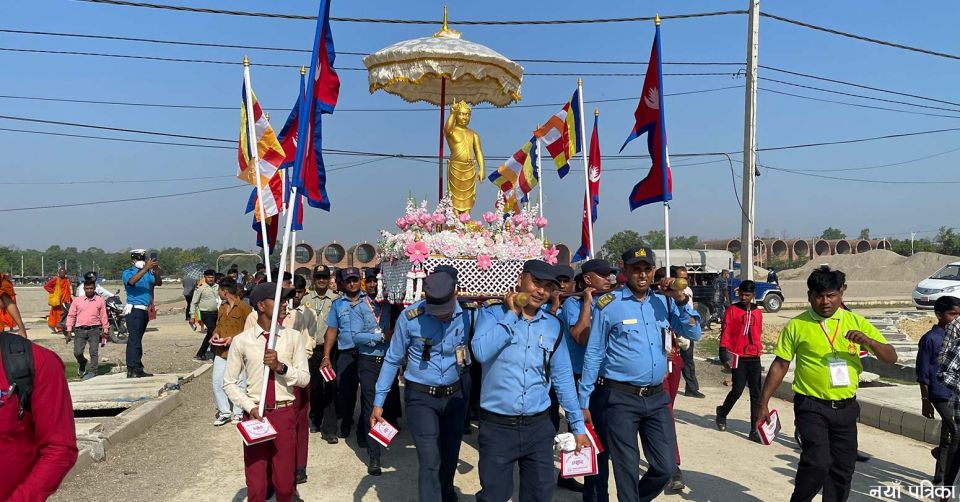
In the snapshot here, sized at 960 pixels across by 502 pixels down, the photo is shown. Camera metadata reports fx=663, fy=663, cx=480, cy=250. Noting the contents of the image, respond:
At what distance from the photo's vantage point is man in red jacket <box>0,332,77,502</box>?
7.77 ft

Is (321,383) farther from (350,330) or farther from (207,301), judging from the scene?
(207,301)

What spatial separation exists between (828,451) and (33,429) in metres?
4.43

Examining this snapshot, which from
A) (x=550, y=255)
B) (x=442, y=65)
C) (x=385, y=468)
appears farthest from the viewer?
(x=442, y=65)

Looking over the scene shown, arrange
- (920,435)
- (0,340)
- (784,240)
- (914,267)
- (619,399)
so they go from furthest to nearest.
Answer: (784,240)
(914,267)
(920,435)
(619,399)
(0,340)

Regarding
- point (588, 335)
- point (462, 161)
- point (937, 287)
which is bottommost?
point (937, 287)

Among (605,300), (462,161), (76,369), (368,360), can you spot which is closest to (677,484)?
(605,300)

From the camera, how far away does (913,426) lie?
24.6 feet

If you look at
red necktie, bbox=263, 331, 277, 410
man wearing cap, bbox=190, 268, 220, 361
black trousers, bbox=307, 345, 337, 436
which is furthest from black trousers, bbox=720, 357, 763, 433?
man wearing cap, bbox=190, 268, 220, 361

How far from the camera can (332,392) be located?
7461mm

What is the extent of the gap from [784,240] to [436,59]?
54608 mm

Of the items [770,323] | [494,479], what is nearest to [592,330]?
[494,479]

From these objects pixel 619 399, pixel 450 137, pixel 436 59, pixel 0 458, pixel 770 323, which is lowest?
pixel 770 323

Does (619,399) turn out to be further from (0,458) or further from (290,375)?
(0,458)

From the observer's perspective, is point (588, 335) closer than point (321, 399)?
Yes
